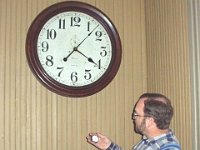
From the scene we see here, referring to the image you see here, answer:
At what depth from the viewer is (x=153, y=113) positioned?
186cm

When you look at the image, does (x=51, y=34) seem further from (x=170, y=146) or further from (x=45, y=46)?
(x=170, y=146)

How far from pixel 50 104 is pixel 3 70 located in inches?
14.7

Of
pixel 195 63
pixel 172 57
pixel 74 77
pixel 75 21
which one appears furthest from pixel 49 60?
pixel 195 63

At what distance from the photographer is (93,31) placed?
2.50 metres

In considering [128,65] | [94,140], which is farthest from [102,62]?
[94,140]

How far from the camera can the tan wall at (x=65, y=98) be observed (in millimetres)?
2309

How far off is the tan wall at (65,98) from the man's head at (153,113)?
28 cm

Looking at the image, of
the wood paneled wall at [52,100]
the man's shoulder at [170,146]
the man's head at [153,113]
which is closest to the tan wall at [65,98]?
the wood paneled wall at [52,100]

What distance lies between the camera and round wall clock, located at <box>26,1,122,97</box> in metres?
2.38

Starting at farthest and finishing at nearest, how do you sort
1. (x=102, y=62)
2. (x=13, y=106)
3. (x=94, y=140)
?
(x=102, y=62)
(x=13, y=106)
(x=94, y=140)

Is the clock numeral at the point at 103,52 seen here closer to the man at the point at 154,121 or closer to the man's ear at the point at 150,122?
the man at the point at 154,121

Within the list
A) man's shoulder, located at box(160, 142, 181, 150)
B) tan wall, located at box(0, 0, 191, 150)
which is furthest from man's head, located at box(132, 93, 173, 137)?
tan wall, located at box(0, 0, 191, 150)

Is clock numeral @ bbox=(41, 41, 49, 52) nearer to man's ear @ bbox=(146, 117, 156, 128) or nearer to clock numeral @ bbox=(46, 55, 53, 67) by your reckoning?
clock numeral @ bbox=(46, 55, 53, 67)

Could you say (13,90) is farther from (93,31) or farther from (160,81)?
(160,81)
